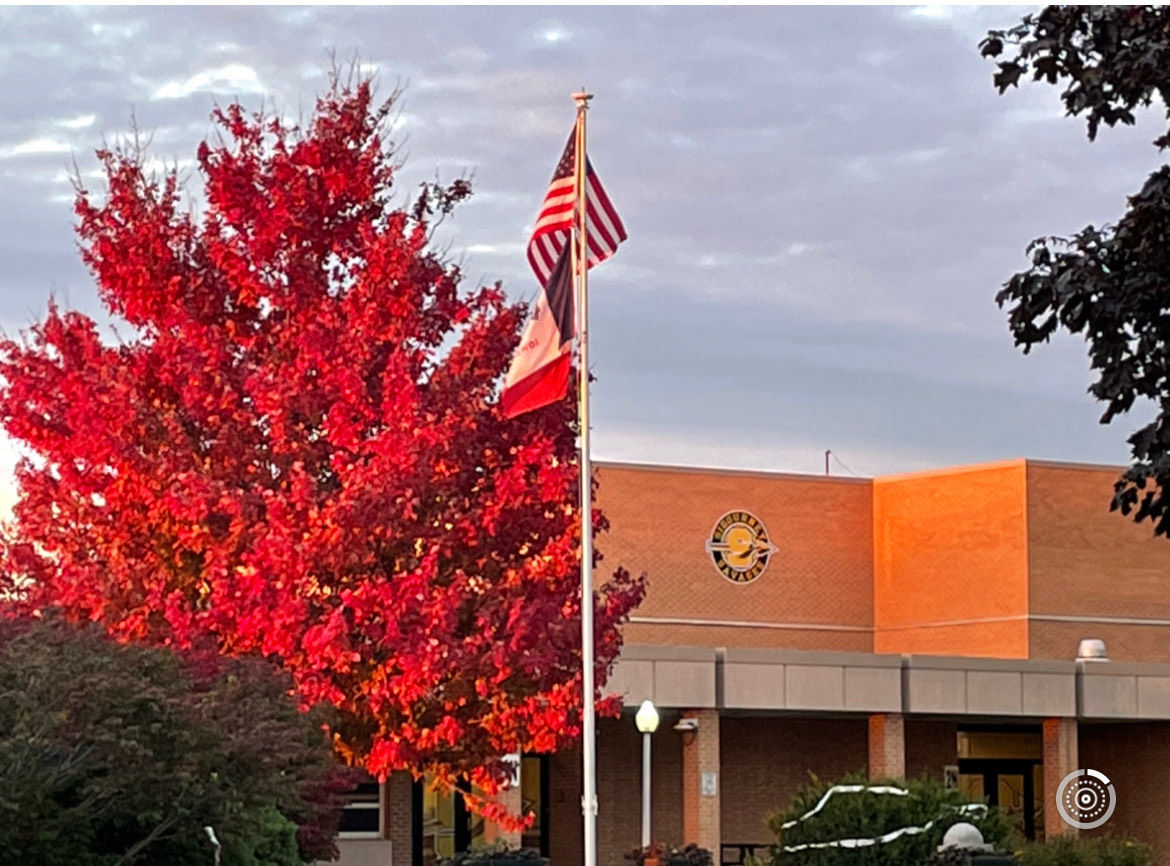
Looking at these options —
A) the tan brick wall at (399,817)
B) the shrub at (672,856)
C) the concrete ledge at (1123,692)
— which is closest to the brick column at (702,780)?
the tan brick wall at (399,817)

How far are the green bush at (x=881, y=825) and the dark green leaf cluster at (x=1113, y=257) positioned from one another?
10.6 meters

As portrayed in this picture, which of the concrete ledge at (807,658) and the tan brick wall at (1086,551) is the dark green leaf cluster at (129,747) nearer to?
the concrete ledge at (807,658)

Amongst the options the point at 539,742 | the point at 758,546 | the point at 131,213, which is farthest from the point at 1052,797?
the point at 131,213

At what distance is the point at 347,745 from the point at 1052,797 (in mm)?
24202

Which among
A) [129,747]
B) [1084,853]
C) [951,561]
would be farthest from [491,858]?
[951,561]

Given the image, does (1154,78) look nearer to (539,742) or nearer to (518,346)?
(518,346)

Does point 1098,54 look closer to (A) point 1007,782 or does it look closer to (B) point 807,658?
(B) point 807,658

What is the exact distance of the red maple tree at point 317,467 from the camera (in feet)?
71.6

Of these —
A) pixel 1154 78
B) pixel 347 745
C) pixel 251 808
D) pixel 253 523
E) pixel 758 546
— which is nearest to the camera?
pixel 1154 78

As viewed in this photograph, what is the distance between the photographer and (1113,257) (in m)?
15.2

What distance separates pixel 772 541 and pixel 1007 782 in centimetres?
756

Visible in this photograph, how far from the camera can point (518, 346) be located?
22.4 m

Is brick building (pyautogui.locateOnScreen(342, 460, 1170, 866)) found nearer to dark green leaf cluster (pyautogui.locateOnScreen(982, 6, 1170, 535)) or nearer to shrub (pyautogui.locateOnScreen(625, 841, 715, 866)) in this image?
shrub (pyautogui.locateOnScreen(625, 841, 715, 866))

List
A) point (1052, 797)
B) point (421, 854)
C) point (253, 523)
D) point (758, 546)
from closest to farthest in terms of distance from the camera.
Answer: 1. point (253, 523)
2. point (421, 854)
3. point (1052, 797)
4. point (758, 546)
